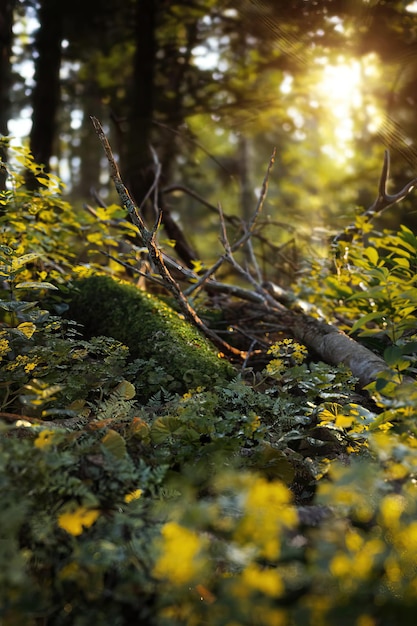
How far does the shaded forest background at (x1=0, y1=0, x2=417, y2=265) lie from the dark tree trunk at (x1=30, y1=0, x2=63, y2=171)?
17mm

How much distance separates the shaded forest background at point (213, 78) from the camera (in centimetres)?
631

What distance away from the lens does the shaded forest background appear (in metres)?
6.31

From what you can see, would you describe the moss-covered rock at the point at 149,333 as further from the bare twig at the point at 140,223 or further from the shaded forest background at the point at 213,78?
the shaded forest background at the point at 213,78

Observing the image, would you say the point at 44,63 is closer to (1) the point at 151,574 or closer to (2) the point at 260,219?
(2) the point at 260,219

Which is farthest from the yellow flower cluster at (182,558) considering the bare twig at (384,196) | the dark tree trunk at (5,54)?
the dark tree trunk at (5,54)

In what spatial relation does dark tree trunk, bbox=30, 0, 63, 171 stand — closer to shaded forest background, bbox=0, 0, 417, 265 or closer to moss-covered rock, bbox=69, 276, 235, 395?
shaded forest background, bbox=0, 0, 417, 265

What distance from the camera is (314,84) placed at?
28.8 feet

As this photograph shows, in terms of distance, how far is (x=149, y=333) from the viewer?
3.64 metres

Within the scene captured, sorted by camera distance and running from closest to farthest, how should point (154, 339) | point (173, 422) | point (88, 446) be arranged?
point (88, 446) → point (173, 422) → point (154, 339)

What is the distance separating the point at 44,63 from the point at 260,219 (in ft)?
13.2

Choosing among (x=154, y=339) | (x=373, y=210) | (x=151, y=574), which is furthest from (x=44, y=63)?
(x=151, y=574)

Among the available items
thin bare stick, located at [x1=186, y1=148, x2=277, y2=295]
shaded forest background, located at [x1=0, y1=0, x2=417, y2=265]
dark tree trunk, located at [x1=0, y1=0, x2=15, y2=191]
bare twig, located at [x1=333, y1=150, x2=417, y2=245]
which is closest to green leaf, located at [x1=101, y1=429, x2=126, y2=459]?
thin bare stick, located at [x1=186, y1=148, x2=277, y2=295]

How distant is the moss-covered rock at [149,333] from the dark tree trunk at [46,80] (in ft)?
11.6

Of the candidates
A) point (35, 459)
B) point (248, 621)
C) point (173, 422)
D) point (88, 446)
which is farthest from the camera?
point (173, 422)
